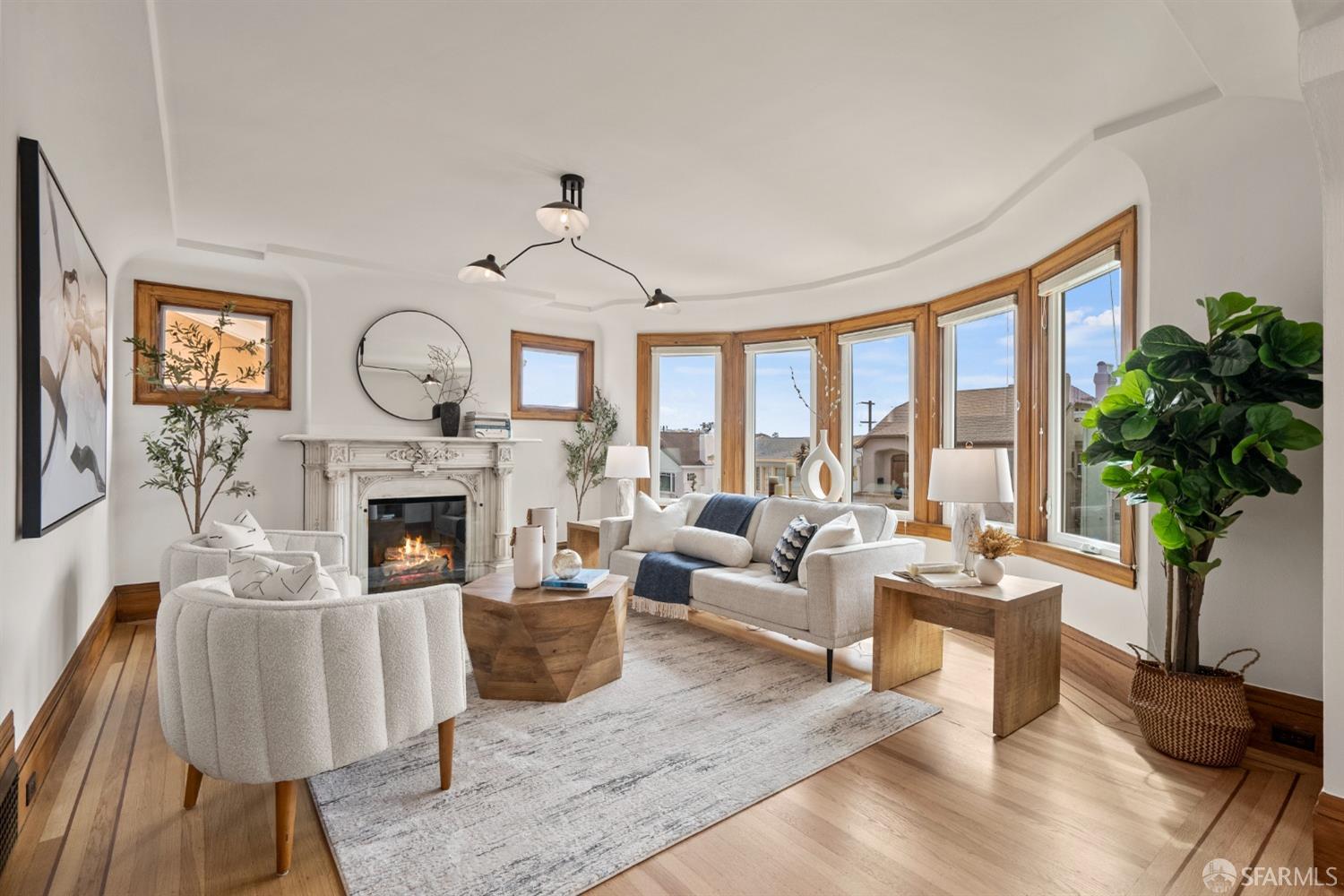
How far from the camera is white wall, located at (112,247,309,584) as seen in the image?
14.8 feet

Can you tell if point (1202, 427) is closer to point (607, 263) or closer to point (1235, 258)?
point (1235, 258)

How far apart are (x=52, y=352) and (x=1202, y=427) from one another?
405 cm

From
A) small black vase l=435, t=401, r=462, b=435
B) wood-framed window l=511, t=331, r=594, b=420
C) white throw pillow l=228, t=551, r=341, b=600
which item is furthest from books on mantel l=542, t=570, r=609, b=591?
wood-framed window l=511, t=331, r=594, b=420

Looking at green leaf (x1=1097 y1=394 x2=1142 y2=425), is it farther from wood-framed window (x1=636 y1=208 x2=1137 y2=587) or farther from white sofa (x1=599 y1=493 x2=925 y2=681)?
white sofa (x1=599 y1=493 x2=925 y2=681)

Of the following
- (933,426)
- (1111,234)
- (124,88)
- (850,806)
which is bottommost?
(850,806)

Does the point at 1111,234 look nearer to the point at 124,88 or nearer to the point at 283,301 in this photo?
the point at 124,88

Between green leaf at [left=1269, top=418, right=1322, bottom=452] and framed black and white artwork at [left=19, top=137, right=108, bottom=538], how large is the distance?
4029 millimetres

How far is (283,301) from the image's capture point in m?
5.15

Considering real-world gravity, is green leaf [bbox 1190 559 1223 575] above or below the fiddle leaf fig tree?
below

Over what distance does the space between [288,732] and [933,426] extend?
15.1 ft

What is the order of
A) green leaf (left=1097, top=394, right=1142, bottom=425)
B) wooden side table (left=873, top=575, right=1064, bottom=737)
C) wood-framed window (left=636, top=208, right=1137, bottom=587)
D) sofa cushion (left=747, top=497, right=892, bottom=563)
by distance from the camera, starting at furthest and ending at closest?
sofa cushion (left=747, top=497, right=892, bottom=563), wood-framed window (left=636, top=208, right=1137, bottom=587), wooden side table (left=873, top=575, right=1064, bottom=737), green leaf (left=1097, top=394, right=1142, bottom=425)

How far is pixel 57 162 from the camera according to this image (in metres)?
2.52

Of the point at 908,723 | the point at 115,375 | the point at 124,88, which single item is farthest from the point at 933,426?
the point at 115,375

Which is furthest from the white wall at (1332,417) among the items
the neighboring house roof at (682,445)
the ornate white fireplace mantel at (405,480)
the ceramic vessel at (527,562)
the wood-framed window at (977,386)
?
the neighboring house roof at (682,445)
